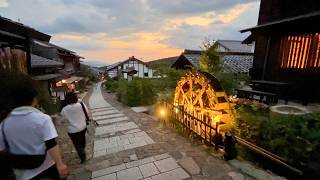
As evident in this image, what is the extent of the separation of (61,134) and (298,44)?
11.6 m

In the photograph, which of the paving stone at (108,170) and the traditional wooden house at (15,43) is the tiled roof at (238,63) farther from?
the traditional wooden house at (15,43)

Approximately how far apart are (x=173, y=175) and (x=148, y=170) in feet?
2.37

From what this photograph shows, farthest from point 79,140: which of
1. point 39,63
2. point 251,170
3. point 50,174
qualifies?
point 39,63

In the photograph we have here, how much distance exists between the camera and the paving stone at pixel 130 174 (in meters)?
5.08

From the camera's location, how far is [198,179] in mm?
4852

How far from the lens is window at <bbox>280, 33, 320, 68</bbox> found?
838 centimetres

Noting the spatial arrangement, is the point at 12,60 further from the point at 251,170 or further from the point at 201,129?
the point at 251,170

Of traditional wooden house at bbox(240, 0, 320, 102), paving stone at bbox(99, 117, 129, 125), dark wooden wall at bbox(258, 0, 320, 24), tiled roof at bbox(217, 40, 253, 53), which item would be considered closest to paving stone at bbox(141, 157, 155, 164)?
paving stone at bbox(99, 117, 129, 125)

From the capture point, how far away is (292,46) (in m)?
9.40

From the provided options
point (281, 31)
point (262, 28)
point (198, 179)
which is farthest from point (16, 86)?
point (281, 31)

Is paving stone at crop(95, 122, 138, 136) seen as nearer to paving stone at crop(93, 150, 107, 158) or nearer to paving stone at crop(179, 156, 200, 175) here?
paving stone at crop(93, 150, 107, 158)

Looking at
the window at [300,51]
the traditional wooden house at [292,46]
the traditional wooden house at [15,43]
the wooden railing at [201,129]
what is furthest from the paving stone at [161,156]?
the window at [300,51]

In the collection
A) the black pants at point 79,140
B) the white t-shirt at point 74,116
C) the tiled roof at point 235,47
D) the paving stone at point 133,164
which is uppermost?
the tiled roof at point 235,47

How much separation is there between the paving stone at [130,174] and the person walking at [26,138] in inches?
95.7
